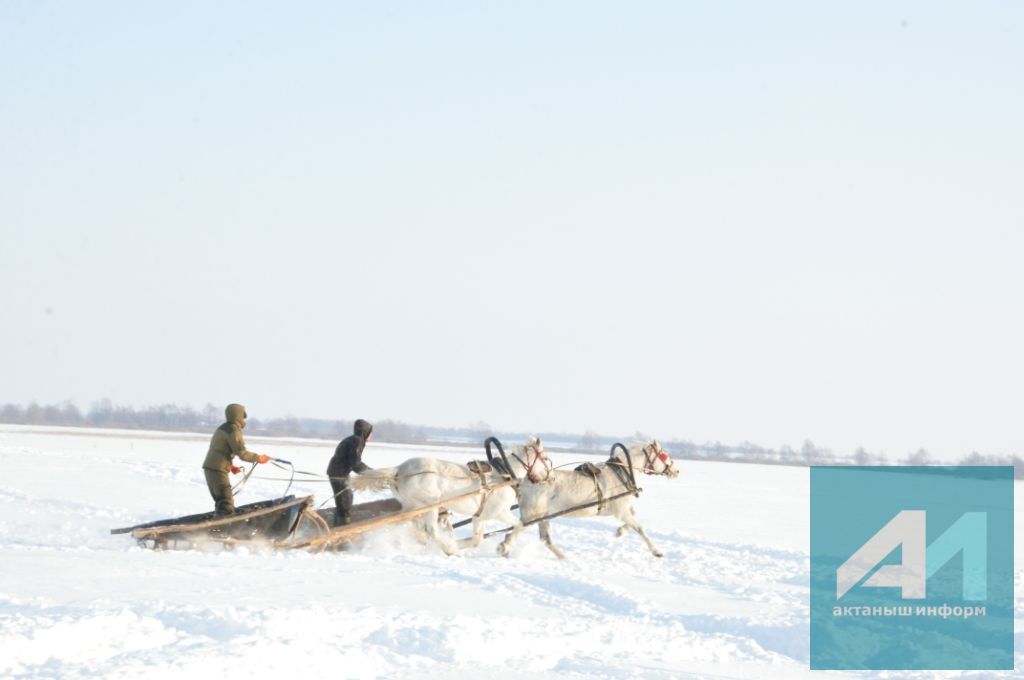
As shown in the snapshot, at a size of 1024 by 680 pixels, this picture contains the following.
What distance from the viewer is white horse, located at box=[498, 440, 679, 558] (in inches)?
525

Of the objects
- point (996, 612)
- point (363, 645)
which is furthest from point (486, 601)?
point (996, 612)

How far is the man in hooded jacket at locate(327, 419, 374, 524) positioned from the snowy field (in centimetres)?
49

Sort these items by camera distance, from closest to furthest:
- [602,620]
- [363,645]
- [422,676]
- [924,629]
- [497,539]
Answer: [422,676], [363,645], [602,620], [924,629], [497,539]

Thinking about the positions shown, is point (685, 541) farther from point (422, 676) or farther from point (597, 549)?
point (422, 676)

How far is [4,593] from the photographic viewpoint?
8.19 m

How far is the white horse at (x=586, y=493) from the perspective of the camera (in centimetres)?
1333

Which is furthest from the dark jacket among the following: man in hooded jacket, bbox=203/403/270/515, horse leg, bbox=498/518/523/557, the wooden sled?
horse leg, bbox=498/518/523/557

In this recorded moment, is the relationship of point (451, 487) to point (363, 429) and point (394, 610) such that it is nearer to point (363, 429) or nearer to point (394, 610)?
point (363, 429)

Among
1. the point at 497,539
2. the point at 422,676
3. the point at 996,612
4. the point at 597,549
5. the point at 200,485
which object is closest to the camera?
the point at 422,676

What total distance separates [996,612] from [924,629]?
1.53m

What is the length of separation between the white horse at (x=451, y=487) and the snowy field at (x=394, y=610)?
0.44 metres

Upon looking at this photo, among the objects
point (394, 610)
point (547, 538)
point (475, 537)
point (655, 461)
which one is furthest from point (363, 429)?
point (394, 610)

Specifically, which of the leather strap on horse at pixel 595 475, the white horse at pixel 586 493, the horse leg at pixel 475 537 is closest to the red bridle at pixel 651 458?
the white horse at pixel 586 493

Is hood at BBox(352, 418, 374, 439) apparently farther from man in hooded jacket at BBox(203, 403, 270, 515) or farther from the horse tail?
man in hooded jacket at BBox(203, 403, 270, 515)
